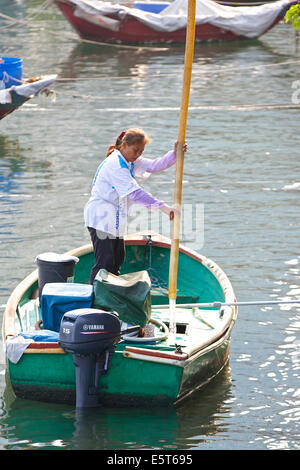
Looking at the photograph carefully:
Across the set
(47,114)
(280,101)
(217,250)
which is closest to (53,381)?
(217,250)

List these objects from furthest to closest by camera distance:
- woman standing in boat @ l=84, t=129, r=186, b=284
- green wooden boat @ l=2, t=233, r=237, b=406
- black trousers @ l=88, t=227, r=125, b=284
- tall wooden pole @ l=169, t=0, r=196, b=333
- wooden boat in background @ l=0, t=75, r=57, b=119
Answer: wooden boat in background @ l=0, t=75, r=57, b=119
black trousers @ l=88, t=227, r=125, b=284
woman standing in boat @ l=84, t=129, r=186, b=284
tall wooden pole @ l=169, t=0, r=196, b=333
green wooden boat @ l=2, t=233, r=237, b=406

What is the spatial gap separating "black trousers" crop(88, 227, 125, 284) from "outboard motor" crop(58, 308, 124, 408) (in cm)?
113

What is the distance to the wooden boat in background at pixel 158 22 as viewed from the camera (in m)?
28.6

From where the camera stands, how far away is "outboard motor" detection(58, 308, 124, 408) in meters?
6.77

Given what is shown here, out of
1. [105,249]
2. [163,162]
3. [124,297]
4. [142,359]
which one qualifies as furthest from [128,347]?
[163,162]

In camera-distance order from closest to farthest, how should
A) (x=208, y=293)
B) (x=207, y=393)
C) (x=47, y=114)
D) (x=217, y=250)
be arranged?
1. (x=207, y=393)
2. (x=208, y=293)
3. (x=217, y=250)
4. (x=47, y=114)

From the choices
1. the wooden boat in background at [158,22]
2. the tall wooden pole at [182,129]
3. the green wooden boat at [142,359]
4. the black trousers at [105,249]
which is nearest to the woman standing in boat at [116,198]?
the black trousers at [105,249]

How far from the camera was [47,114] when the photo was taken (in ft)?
64.5

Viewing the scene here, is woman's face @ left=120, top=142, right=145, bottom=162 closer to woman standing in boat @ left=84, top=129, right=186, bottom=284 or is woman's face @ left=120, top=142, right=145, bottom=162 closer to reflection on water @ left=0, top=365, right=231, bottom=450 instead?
woman standing in boat @ left=84, top=129, right=186, bottom=284

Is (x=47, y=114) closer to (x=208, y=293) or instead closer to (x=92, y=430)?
(x=208, y=293)

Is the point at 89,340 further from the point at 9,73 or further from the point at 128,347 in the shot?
the point at 9,73

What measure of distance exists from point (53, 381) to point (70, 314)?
66 cm

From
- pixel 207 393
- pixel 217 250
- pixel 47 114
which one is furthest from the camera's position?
pixel 47 114

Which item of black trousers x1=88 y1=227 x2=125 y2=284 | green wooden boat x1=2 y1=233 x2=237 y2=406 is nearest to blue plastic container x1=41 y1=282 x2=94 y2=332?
green wooden boat x1=2 y1=233 x2=237 y2=406
